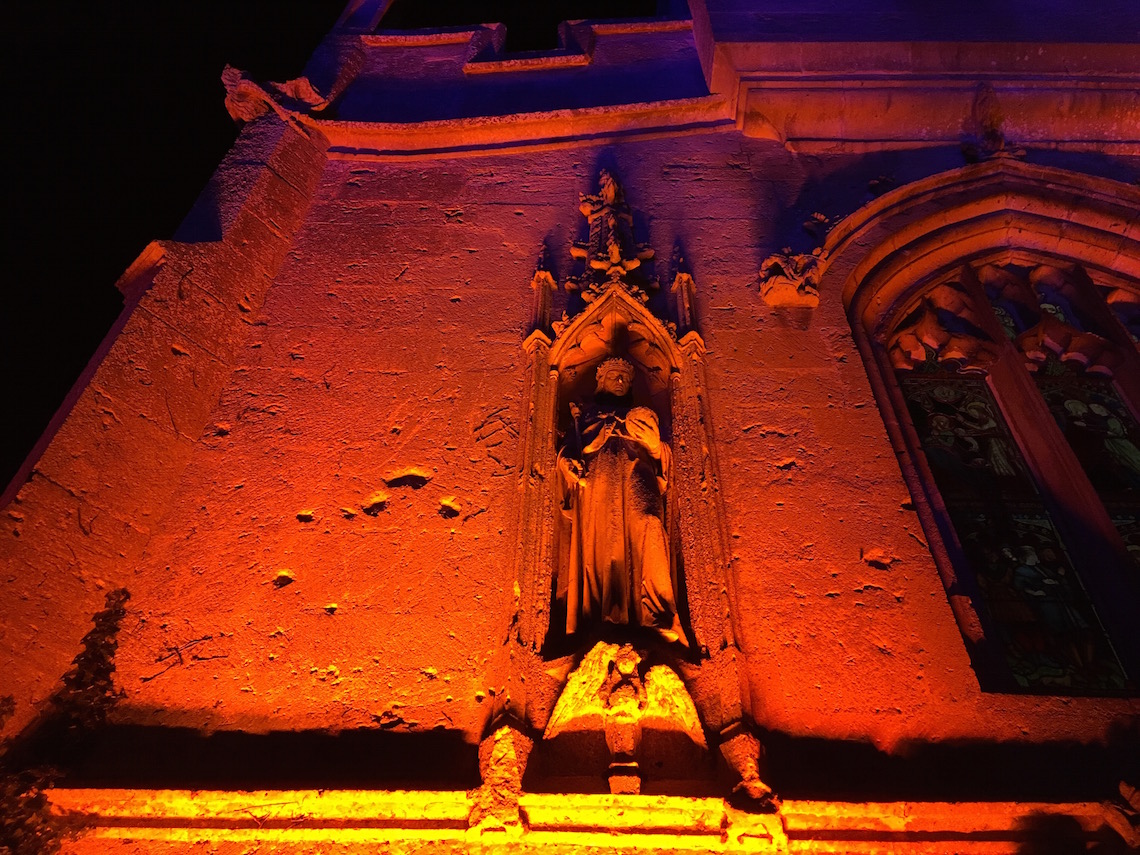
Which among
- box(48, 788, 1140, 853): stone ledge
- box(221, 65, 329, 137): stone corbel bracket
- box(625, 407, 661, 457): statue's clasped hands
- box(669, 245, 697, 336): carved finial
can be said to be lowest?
box(48, 788, 1140, 853): stone ledge

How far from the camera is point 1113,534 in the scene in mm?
3697

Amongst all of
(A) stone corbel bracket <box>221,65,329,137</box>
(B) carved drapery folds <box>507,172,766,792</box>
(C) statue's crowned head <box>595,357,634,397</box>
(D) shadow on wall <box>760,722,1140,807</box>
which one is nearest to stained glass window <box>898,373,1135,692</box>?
(D) shadow on wall <box>760,722,1140,807</box>

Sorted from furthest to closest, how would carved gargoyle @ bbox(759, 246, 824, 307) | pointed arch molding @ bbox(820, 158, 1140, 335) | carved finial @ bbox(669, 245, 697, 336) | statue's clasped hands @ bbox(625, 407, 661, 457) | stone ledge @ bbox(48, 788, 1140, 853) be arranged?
pointed arch molding @ bbox(820, 158, 1140, 335), carved gargoyle @ bbox(759, 246, 824, 307), carved finial @ bbox(669, 245, 697, 336), statue's clasped hands @ bbox(625, 407, 661, 457), stone ledge @ bbox(48, 788, 1140, 853)

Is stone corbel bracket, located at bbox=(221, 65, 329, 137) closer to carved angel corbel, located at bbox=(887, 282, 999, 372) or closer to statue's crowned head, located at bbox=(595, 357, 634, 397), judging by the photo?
statue's crowned head, located at bbox=(595, 357, 634, 397)

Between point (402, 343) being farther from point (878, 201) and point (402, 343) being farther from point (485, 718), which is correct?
point (878, 201)

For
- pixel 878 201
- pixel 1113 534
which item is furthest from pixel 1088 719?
pixel 878 201

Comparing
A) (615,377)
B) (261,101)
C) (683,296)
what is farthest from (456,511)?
(261,101)

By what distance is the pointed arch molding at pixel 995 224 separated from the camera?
5.16 metres

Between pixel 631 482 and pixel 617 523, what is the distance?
0.24m

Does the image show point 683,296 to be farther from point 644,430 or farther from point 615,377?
point 644,430

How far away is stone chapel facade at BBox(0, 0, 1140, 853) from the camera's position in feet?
8.80

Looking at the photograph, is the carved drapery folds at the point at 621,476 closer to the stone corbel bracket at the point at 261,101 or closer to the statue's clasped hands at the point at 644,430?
the statue's clasped hands at the point at 644,430

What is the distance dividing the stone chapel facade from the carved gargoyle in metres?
0.02

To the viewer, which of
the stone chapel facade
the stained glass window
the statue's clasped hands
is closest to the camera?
the stone chapel facade
